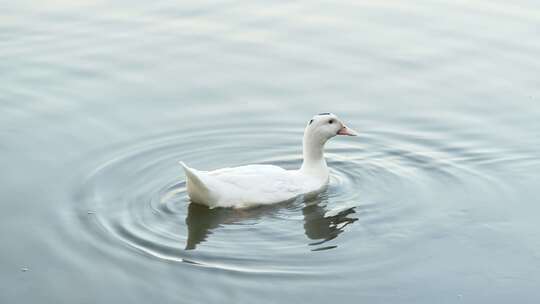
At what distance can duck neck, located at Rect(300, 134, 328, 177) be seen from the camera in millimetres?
11787

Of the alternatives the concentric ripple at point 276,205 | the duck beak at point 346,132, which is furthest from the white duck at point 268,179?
the concentric ripple at point 276,205

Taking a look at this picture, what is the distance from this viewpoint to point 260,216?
10.9 metres

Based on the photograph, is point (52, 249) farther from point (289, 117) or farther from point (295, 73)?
point (295, 73)

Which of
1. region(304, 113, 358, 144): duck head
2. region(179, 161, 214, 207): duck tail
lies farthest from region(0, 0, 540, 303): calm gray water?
region(304, 113, 358, 144): duck head

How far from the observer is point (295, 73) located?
1459 cm

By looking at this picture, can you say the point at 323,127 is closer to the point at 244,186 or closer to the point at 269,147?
the point at 269,147

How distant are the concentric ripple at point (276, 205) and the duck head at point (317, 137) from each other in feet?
1.08

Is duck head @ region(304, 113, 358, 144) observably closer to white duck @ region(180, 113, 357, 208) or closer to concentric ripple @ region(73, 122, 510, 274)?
white duck @ region(180, 113, 357, 208)

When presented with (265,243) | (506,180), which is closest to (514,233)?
(506,180)

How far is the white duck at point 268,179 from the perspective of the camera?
35.7 ft

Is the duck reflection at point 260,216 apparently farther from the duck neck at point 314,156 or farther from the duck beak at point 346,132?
the duck beak at point 346,132

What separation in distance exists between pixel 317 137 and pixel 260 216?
1388 millimetres

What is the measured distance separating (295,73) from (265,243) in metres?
4.87

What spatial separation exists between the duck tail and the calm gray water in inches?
5.3
